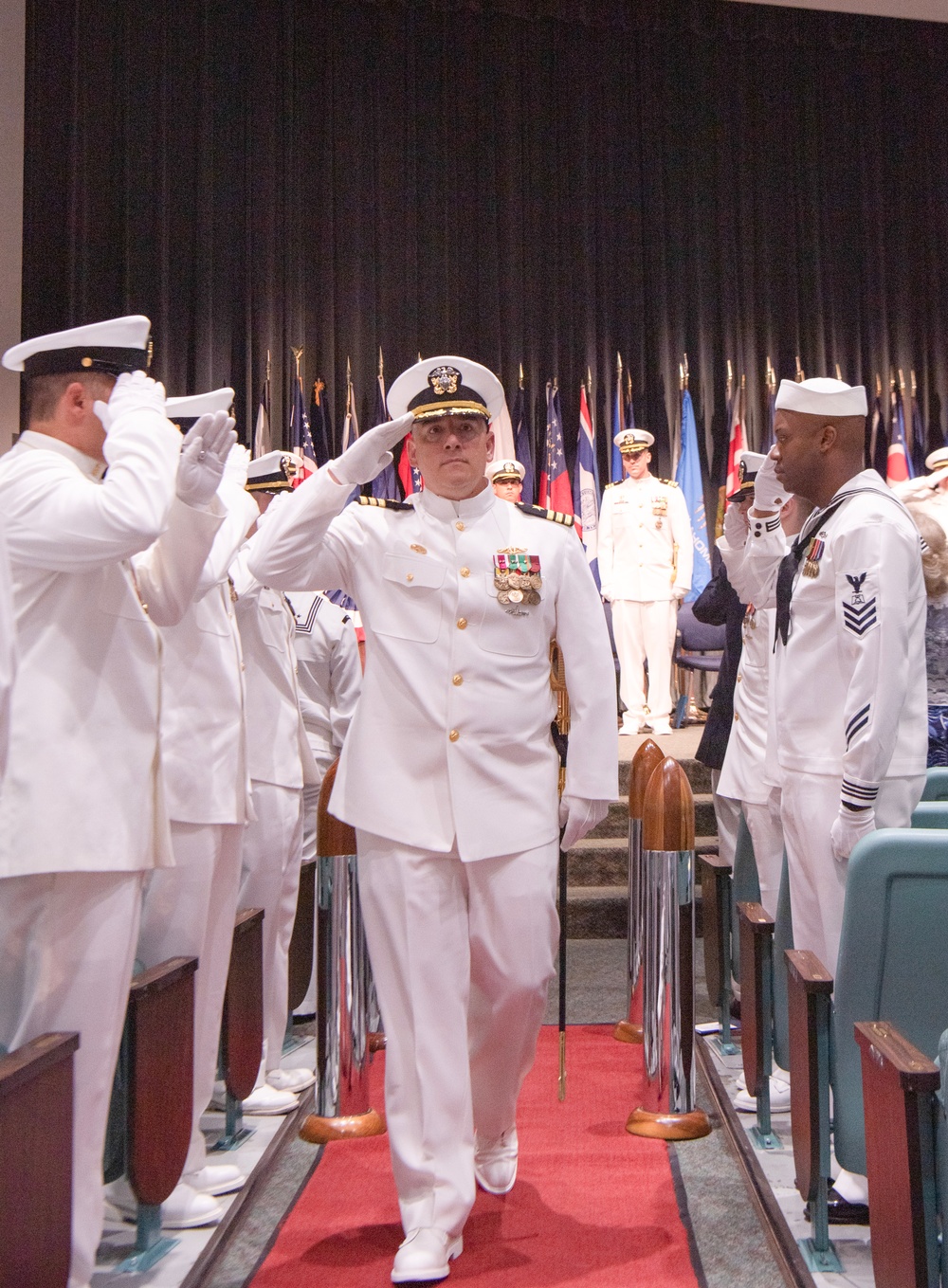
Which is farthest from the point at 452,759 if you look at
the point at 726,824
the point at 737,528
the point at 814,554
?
the point at 726,824

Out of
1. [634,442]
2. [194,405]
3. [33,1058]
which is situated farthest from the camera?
[634,442]

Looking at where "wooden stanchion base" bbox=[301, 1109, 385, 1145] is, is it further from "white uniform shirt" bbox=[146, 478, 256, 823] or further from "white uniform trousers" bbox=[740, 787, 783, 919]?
"white uniform trousers" bbox=[740, 787, 783, 919]

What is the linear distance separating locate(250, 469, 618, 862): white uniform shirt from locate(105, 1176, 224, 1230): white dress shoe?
0.86 m

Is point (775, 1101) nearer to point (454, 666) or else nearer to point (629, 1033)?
point (629, 1033)

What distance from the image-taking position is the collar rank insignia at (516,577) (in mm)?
2668

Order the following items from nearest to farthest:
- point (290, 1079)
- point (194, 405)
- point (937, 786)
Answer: point (194, 405), point (937, 786), point (290, 1079)

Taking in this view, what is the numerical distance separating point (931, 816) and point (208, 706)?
1.55m

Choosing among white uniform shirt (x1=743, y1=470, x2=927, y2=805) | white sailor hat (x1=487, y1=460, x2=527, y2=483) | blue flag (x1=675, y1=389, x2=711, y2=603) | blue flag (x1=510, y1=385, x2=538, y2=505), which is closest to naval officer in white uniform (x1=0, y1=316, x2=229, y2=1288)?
white uniform shirt (x1=743, y1=470, x2=927, y2=805)

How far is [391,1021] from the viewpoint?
247cm

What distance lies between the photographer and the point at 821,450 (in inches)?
115

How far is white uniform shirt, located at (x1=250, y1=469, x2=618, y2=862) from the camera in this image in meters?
2.50

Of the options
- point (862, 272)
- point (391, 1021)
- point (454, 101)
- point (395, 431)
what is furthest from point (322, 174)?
point (391, 1021)

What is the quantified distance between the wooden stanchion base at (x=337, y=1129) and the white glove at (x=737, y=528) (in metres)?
2.11

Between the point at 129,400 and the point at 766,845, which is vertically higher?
the point at 129,400
